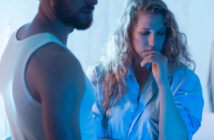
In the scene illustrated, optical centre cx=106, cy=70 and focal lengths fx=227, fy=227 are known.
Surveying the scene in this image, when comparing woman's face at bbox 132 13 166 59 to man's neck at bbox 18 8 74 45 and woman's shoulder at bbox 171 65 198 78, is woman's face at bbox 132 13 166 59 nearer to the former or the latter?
woman's shoulder at bbox 171 65 198 78

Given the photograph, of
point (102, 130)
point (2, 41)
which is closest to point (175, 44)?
point (102, 130)

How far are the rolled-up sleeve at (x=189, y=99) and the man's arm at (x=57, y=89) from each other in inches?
25.1

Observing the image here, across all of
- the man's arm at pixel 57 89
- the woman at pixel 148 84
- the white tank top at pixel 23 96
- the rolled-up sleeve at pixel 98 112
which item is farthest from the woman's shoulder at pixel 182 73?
the man's arm at pixel 57 89

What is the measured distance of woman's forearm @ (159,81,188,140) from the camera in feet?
3.03

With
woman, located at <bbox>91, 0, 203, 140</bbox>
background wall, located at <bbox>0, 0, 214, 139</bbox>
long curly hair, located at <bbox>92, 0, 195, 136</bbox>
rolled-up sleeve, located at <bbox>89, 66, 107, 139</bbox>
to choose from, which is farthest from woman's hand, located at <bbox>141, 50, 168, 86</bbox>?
background wall, located at <bbox>0, 0, 214, 139</bbox>

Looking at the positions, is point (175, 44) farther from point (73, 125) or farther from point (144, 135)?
point (73, 125)

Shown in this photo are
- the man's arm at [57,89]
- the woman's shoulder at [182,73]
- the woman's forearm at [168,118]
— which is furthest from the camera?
the woman's shoulder at [182,73]

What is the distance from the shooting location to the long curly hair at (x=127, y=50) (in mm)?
1036

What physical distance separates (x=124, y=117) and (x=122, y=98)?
0.30 feet

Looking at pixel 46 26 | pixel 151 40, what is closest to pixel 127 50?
pixel 151 40

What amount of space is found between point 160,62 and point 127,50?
0.22m

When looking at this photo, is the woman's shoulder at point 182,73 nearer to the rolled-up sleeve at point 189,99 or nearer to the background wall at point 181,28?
the rolled-up sleeve at point 189,99

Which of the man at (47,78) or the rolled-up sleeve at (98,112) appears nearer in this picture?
the man at (47,78)

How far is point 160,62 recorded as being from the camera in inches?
38.6
